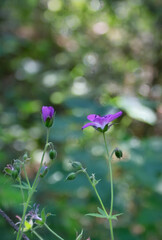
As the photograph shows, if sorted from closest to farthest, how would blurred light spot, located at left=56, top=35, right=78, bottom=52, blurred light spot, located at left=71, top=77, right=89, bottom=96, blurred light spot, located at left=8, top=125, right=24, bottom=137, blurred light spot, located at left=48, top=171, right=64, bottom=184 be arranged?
blurred light spot, located at left=48, top=171, right=64, bottom=184 → blurred light spot, located at left=8, top=125, right=24, bottom=137 → blurred light spot, located at left=71, top=77, right=89, bottom=96 → blurred light spot, located at left=56, top=35, right=78, bottom=52

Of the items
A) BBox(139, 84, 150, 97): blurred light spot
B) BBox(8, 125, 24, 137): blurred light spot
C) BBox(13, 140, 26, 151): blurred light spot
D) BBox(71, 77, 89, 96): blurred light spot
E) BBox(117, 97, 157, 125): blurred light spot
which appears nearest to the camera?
BBox(117, 97, 157, 125): blurred light spot

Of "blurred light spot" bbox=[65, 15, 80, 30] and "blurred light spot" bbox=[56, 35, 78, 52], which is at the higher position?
"blurred light spot" bbox=[65, 15, 80, 30]

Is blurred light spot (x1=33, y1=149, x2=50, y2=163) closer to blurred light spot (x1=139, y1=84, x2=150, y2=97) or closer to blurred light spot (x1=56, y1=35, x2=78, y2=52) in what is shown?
blurred light spot (x1=139, y1=84, x2=150, y2=97)

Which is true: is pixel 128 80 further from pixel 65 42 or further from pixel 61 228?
pixel 61 228

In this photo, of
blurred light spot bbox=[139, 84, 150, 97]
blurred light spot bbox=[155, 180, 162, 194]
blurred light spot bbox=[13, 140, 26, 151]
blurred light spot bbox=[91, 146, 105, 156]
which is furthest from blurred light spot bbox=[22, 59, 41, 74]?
blurred light spot bbox=[155, 180, 162, 194]

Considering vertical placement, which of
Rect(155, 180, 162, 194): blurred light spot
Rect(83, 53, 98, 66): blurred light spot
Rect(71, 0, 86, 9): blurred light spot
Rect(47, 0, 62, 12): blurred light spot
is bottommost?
Rect(83, 53, 98, 66): blurred light spot

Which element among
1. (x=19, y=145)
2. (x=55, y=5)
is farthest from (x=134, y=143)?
(x=55, y=5)

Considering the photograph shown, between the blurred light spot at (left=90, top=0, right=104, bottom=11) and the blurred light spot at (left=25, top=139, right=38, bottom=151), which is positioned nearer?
the blurred light spot at (left=25, top=139, right=38, bottom=151)

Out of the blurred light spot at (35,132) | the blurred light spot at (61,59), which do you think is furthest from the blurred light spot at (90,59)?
the blurred light spot at (35,132)

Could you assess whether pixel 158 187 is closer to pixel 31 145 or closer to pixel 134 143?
pixel 134 143
